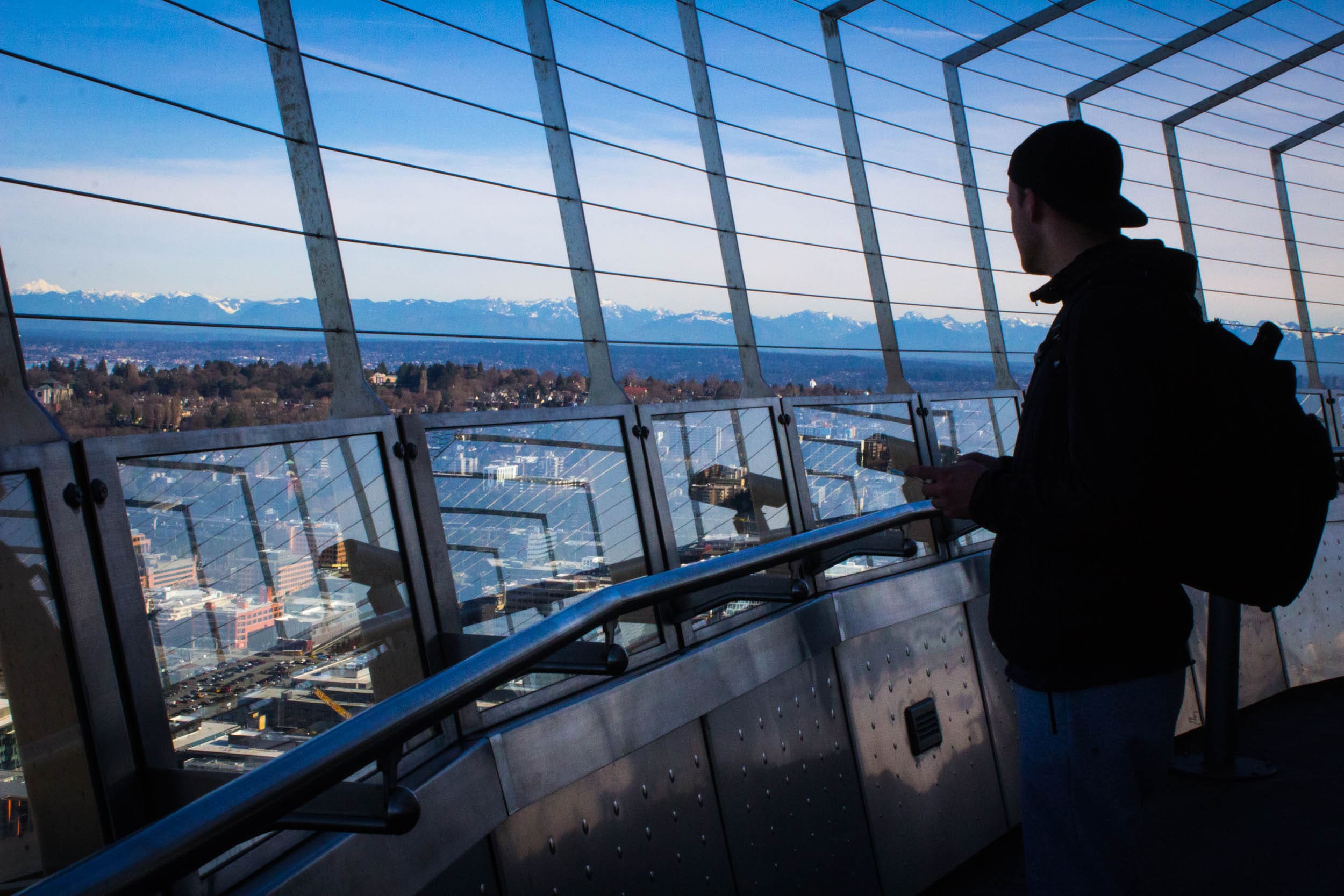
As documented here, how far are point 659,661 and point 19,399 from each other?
1355 mm

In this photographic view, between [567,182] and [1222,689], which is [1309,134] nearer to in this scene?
[1222,689]

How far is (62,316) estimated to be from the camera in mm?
1838

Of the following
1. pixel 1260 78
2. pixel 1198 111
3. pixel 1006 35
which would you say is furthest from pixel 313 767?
pixel 1260 78

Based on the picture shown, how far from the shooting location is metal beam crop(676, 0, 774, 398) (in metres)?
→ 3.75

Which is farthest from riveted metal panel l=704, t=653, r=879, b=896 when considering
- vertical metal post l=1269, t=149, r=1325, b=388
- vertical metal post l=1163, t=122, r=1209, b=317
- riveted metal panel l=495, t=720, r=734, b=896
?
vertical metal post l=1269, t=149, r=1325, b=388

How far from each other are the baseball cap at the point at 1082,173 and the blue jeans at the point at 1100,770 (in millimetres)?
700

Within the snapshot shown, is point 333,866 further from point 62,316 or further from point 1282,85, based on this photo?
point 1282,85

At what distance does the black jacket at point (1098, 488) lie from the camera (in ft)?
4.20

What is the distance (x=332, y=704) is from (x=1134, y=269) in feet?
4.53

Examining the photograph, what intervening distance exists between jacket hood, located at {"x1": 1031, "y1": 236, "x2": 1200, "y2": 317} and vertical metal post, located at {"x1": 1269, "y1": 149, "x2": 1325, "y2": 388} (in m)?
8.05

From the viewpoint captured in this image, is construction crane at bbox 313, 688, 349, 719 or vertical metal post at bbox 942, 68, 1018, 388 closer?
construction crane at bbox 313, 688, 349, 719

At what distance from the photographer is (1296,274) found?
8148 mm

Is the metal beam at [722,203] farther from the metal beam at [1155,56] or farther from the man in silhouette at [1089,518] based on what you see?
the metal beam at [1155,56]

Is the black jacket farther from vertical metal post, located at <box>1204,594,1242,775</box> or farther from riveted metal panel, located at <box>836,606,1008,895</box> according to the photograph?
vertical metal post, located at <box>1204,594,1242,775</box>
